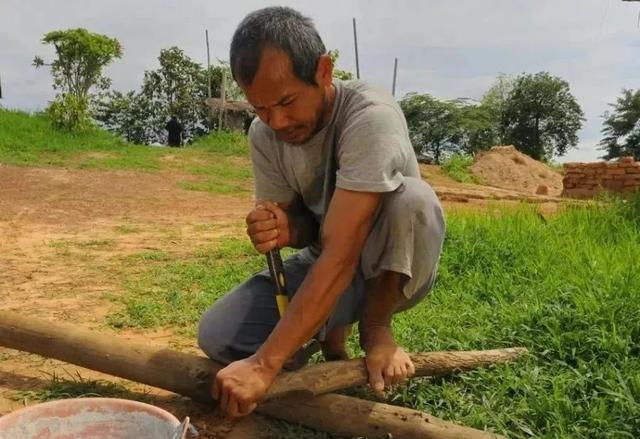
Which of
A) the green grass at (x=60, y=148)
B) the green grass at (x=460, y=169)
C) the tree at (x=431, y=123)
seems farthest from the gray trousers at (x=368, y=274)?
the tree at (x=431, y=123)

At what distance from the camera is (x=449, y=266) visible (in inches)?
136

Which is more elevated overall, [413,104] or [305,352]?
[413,104]

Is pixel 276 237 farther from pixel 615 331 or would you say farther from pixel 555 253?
pixel 555 253

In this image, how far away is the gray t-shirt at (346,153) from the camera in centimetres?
177

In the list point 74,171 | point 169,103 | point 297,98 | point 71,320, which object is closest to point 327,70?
point 297,98

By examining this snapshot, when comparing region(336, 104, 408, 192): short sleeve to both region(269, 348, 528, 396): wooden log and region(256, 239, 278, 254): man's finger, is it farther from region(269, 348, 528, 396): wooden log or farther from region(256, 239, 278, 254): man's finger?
region(269, 348, 528, 396): wooden log

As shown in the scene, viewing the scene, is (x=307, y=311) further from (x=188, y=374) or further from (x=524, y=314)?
(x=524, y=314)

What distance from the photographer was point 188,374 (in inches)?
77.4

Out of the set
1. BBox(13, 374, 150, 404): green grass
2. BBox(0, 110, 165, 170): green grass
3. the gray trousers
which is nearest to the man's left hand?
the gray trousers

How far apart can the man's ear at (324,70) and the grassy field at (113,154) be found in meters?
7.49

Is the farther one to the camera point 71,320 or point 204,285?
point 204,285

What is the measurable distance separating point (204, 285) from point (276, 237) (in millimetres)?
1770

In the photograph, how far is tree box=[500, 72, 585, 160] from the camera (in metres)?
21.9

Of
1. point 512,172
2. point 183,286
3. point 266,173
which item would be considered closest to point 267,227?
point 266,173
